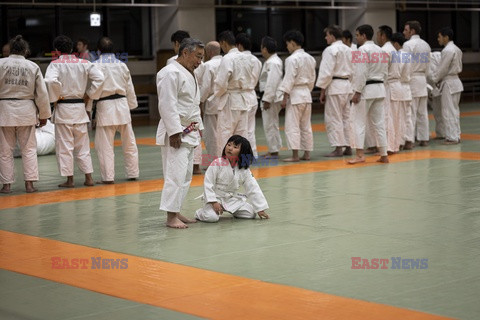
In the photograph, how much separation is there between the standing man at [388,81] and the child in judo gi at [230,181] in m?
5.11

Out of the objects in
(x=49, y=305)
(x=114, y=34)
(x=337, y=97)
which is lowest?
(x=49, y=305)

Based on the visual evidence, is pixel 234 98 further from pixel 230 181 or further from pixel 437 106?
pixel 437 106

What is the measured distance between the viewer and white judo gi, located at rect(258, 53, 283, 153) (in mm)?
12234

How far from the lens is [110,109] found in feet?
33.2

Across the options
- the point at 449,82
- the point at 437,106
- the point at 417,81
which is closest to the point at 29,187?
the point at 417,81

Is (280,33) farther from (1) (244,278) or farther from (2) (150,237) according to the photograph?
(1) (244,278)

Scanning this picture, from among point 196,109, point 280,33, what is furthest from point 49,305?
point 280,33

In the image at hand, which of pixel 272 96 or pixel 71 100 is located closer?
pixel 71 100

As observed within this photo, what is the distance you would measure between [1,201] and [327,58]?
5.37 m

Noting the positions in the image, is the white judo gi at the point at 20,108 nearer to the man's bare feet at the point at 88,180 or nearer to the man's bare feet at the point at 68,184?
the man's bare feet at the point at 68,184

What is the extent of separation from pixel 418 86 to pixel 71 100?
5935mm

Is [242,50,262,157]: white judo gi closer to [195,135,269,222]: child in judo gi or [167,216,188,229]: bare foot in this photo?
[195,135,269,222]: child in judo gi

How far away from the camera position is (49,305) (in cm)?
496

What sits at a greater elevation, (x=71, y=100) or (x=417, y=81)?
(x=417, y=81)
